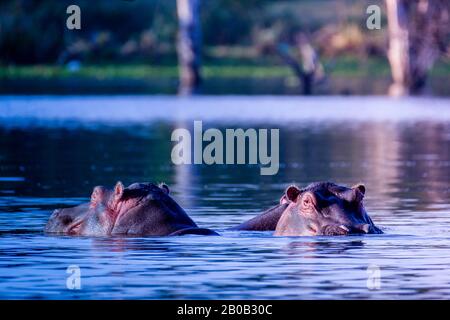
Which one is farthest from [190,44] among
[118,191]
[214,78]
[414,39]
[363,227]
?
[363,227]

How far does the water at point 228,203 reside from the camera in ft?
48.3

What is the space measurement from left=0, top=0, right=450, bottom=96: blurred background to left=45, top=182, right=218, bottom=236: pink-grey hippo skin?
48666 millimetres

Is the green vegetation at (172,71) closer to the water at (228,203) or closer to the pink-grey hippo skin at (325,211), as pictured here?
the water at (228,203)

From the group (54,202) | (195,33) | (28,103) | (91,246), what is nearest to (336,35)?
(195,33)

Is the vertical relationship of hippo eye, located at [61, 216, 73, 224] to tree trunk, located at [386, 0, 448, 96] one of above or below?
below

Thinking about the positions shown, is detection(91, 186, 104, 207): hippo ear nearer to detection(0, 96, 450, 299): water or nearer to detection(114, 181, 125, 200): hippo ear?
detection(114, 181, 125, 200): hippo ear

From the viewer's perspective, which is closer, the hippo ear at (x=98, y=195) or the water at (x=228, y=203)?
the water at (x=228, y=203)

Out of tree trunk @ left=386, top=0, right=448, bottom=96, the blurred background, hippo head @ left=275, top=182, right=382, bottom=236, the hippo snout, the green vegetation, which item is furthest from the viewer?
the green vegetation

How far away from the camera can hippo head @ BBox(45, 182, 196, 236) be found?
17.2 metres

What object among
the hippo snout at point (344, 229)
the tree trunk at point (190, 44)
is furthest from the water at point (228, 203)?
the tree trunk at point (190, 44)

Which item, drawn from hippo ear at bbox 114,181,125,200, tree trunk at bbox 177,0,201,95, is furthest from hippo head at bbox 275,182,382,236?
tree trunk at bbox 177,0,201,95

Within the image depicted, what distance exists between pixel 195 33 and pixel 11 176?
37792mm

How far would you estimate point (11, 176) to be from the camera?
27.4 metres

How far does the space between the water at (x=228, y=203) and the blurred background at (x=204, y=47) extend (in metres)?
22.1
